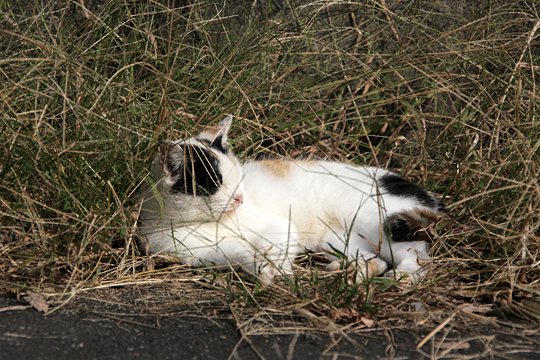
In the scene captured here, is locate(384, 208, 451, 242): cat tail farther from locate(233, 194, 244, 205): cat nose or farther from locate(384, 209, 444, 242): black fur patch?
locate(233, 194, 244, 205): cat nose

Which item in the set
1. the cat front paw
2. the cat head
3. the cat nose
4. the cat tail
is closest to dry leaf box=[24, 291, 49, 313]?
the cat head

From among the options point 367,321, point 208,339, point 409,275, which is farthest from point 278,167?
point 208,339

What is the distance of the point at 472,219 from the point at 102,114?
57.4 inches

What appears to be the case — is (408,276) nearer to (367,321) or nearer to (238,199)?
(367,321)

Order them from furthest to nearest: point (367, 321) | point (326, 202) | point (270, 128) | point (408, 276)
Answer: point (270, 128), point (326, 202), point (408, 276), point (367, 321)

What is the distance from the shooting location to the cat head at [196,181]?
2863mm

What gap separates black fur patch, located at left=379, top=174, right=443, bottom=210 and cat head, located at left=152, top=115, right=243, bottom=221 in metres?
0.60

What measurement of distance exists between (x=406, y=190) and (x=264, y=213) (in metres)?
0.58

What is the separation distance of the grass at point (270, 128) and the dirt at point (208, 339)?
0.11m

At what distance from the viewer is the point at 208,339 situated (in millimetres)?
2141

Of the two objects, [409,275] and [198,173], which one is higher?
[198,173]

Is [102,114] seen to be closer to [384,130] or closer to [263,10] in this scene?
[263,10]

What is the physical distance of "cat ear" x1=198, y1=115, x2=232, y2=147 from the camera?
10.1 ft

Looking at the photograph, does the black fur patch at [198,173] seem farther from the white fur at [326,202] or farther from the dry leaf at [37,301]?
the dry leaf at [37,301]
